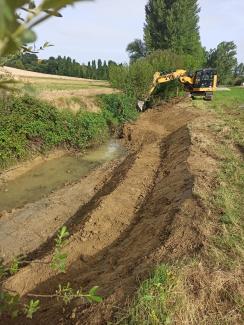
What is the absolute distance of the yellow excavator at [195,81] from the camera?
983 inches

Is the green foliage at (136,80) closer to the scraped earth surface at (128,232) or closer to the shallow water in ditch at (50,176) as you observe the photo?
the shallow water in ditch at (50,176)

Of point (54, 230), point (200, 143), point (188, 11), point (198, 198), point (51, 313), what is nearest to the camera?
point (51, 313)

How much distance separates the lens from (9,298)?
6.72 ft

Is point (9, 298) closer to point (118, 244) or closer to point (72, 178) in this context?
point (118, 244)

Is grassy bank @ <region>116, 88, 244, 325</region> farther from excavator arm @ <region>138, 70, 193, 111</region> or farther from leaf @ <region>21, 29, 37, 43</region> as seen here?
excavator arm @ <region>138, 70, 193, 111</region>

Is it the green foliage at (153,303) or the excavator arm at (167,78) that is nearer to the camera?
the green foliage at (153,303)

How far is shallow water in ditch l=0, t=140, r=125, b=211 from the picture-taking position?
39.8 feet

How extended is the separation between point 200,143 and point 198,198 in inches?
247

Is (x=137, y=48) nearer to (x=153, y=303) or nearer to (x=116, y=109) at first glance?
(x=116, y=109)

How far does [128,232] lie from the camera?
873cm

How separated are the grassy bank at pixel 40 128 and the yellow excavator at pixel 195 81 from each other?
4883mm

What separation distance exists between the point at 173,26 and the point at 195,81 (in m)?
25.3

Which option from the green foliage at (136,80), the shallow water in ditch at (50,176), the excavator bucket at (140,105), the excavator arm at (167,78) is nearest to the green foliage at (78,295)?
the shallow water in ditch at (50,176)

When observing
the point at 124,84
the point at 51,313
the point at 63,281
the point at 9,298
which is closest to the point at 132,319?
the point at 51,313
